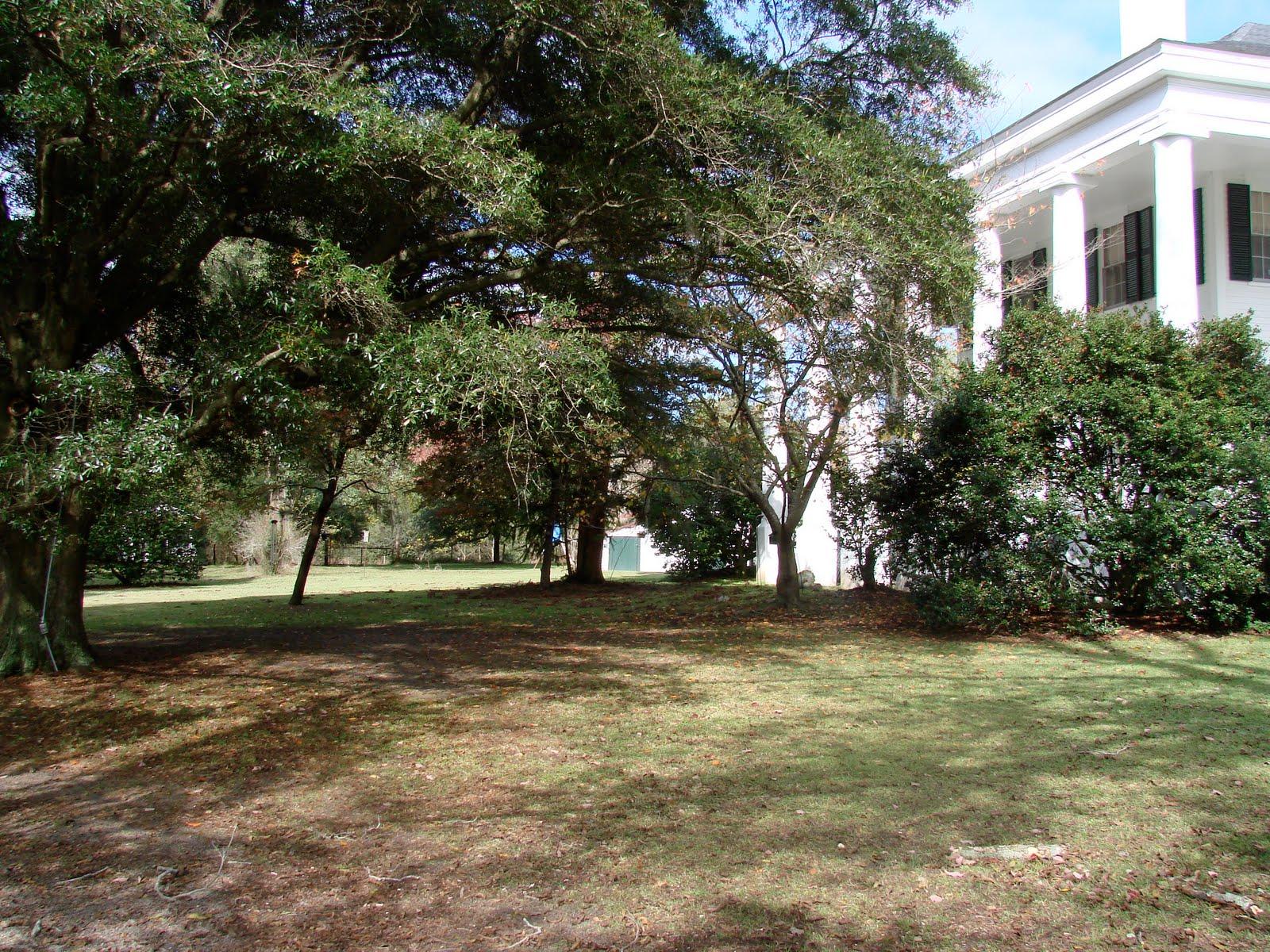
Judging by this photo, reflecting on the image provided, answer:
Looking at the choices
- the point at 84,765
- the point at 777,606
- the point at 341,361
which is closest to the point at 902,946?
the point at 84,765

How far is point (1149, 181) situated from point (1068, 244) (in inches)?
93.4

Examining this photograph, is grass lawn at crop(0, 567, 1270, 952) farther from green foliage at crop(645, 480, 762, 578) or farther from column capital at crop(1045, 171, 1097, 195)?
green foliage at crop(645, 480, 762, 578)

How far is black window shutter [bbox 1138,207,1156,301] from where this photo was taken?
48.6 ft

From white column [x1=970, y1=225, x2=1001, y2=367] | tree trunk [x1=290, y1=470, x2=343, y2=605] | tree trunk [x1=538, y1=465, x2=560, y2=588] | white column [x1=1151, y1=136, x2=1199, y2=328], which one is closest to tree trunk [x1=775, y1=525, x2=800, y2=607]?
white column [x1=970, y1=225, x2=1001, y2=367]

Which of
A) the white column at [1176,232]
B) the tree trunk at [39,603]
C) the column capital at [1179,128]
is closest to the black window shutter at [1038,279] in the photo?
the white column at [1176,232]

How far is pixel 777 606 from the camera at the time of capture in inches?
566

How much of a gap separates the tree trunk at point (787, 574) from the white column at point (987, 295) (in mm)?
3970

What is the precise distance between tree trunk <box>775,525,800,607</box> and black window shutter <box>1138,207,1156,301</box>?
7.38m

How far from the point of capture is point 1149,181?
50.5 feet

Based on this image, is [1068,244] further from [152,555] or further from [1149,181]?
[152,555]

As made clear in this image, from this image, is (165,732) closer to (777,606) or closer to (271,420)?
(271,420)

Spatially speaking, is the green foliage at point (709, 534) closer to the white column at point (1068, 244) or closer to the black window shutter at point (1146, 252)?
the white column at point (1068, 244)

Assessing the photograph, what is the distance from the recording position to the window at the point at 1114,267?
1609 cm

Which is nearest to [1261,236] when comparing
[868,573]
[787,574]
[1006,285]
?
[1006,285]
